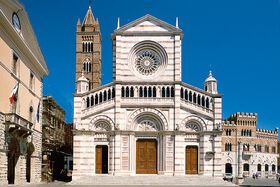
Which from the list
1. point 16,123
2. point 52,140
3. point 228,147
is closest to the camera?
point 16,123

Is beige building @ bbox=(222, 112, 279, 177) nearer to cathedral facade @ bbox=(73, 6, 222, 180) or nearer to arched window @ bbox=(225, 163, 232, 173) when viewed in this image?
arched window @ bbox=(225, 163, 232, 173)

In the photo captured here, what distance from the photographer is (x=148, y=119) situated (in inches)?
1505

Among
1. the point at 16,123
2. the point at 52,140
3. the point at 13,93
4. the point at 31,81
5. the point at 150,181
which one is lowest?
the point at 150,181

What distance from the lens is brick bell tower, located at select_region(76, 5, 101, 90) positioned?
64438 mm

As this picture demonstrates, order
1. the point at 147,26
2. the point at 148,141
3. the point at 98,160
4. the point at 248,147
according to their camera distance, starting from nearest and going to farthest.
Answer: the point at 98,160 < the point at 148,141 < the point at 147,26 < the point at 248,147

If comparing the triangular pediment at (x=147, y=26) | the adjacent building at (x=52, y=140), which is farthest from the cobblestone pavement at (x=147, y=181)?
the triangular pediment at (x=147, y=26)

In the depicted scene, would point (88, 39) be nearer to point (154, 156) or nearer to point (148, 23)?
point (148, 23)

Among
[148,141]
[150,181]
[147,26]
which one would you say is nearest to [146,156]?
[148,141]

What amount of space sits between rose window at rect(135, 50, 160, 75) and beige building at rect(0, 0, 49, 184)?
33.8 ft

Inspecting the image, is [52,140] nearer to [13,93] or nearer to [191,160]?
[191,160]

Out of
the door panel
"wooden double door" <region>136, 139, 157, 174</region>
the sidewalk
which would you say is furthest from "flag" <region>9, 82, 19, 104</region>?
"wooden double door" <region>136, 139, 157, 174</region>

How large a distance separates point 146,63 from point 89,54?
27818 mm

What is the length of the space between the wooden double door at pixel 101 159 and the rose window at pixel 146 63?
9609mm

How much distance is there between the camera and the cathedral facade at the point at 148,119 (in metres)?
36.9
